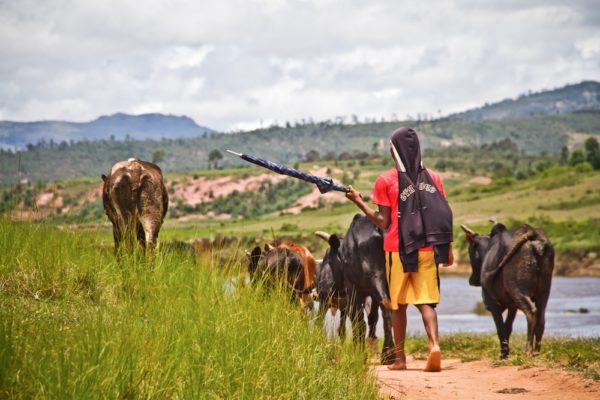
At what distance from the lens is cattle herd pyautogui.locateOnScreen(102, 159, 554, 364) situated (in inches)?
480

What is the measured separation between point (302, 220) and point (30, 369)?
90487 millimetres

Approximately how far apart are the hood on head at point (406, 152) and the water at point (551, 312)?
31.3 ft

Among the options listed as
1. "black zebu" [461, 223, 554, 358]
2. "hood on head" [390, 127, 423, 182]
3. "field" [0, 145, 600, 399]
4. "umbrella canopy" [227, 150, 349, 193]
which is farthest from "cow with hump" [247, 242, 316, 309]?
"hood on head" [390, 127, 423, 182]

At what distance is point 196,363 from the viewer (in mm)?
7379

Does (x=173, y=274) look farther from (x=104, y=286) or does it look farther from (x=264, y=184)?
(x=264, y=184)

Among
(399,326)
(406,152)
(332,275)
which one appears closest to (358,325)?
(399,326)

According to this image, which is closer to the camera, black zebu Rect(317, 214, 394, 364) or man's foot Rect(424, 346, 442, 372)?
man's foot Rect(424, 346, 442, 372)

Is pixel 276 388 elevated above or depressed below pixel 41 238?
below

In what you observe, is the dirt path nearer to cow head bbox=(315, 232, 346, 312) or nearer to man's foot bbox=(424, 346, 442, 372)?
man's foot bbox=(424, 346, 442, 372)

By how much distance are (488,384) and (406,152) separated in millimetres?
2459

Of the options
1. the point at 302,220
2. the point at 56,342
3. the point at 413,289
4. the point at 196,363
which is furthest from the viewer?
the point at 302,220

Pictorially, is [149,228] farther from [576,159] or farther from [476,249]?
[576,159]

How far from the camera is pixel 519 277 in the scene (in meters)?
14.1

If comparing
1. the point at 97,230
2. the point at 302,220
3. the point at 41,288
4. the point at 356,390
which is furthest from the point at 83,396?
the point at 302,220
